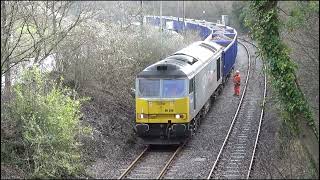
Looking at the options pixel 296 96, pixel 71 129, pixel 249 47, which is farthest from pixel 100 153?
pixel 249 47

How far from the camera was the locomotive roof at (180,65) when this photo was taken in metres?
18.8

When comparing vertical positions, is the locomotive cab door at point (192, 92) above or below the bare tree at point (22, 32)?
below

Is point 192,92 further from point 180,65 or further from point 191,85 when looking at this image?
point 180,65

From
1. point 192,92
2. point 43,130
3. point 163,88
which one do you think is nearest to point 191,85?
point 192,92

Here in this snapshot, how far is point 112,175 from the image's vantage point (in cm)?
1587

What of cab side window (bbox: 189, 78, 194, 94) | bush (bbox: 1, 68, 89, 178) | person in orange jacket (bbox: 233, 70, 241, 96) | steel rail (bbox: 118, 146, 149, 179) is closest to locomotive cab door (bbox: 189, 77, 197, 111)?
cab side window (bbox: 189, 78, 194, 94)

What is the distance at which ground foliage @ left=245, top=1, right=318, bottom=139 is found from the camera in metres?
14.2

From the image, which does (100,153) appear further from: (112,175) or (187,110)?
(187,110)

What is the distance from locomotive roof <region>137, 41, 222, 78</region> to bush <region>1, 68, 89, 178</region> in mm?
4129

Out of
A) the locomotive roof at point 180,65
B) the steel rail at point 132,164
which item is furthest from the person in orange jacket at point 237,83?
the steel rail at point 132,164

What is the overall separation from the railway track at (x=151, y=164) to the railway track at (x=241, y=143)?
1.52 meters

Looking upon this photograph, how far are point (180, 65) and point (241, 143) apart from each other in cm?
361

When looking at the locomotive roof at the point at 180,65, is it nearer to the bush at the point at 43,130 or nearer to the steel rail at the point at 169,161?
the steel rail at the point at 169,161

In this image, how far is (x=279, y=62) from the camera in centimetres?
1430
